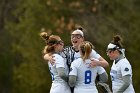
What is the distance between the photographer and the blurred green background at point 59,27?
31.9 metres

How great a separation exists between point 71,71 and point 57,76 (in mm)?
327

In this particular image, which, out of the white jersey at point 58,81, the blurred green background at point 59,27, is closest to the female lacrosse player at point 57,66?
the white jersey at point 58,81

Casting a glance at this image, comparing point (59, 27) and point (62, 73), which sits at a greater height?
point (59, 27)

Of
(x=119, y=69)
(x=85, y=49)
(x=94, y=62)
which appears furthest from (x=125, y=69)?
(x=85, y=49)

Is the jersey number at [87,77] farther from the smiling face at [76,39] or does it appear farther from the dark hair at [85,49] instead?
the smiling face at [76,39]

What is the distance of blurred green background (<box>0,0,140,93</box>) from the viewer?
31.9 metres

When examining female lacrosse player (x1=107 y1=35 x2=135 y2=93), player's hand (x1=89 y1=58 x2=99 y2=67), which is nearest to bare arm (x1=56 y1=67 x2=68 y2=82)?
player's hand (x1=89 y1=58 x2=99 y2=67)

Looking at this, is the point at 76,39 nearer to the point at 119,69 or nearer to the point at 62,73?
the point at 62,73

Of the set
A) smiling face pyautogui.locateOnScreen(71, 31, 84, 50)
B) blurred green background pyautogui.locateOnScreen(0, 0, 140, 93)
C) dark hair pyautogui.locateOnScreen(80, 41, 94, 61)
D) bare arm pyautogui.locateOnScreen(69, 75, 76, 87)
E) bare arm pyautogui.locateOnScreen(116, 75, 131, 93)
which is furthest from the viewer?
blurred green background pyautogui.locateOnScreen(0, 0, 140, 93)

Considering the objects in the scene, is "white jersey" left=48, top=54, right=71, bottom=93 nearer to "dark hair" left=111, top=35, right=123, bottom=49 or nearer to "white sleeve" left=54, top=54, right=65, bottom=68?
"white sleeve" left=54, top=54, right=65, bottom=68

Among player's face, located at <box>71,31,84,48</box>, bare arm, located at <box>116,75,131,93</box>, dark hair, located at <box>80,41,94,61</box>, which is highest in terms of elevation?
player's face, located at <box>71,31,84,48</box>

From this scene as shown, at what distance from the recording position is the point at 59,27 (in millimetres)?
32438

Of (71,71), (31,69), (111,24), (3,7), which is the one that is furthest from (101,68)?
(3,7)

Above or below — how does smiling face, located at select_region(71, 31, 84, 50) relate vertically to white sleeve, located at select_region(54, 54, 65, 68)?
above
